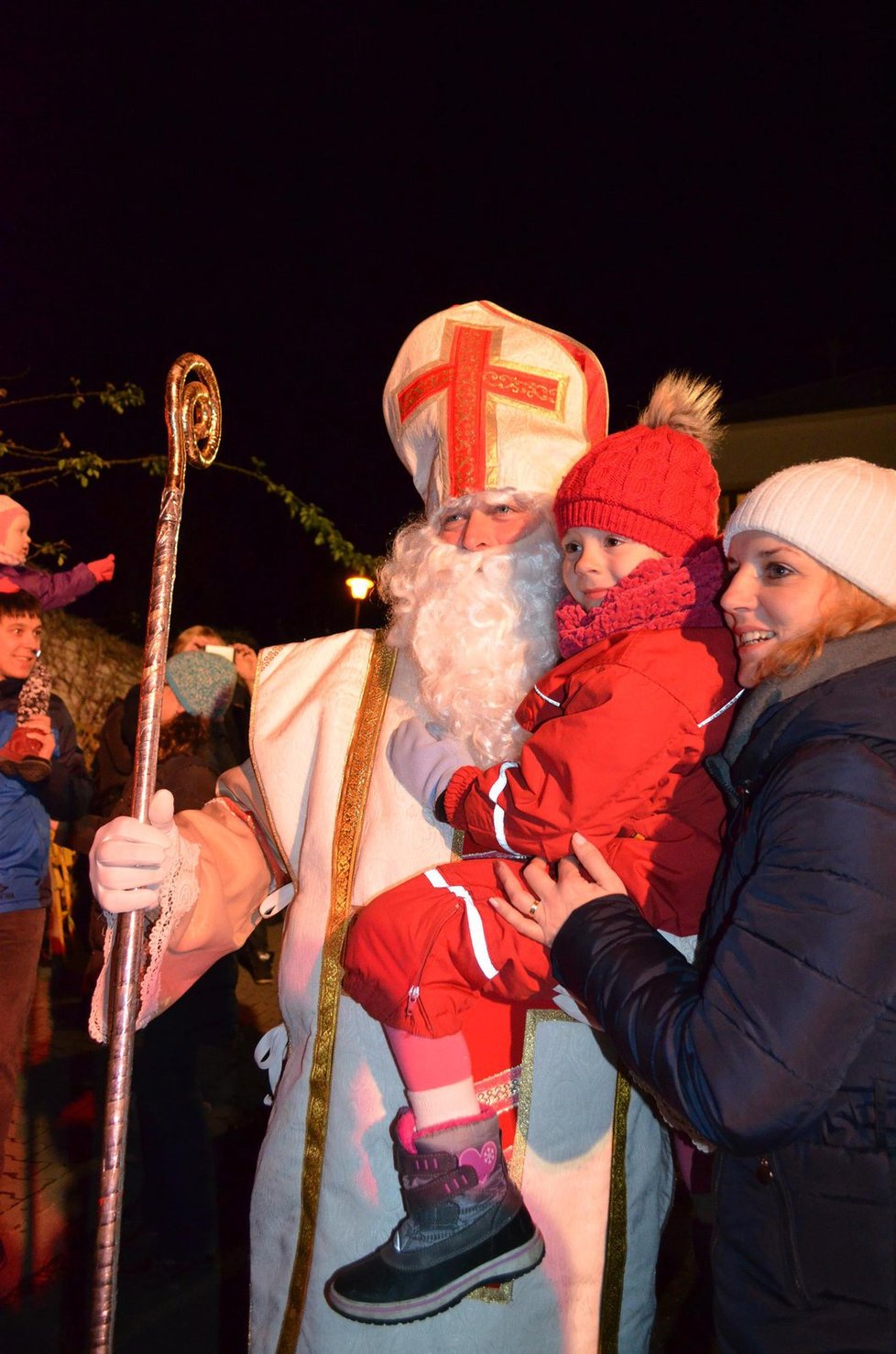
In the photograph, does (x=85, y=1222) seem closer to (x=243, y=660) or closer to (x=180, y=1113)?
(x=180, y=1113)

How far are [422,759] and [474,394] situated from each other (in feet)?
3.00

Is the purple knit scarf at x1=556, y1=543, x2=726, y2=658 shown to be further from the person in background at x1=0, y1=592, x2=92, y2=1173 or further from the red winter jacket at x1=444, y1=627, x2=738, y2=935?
the person in background at x1=0, y1=592, x2=92, y2=1173

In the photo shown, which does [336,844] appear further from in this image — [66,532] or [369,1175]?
[66,532]

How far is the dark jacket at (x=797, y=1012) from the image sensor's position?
4.16 ft

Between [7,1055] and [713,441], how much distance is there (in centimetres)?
328

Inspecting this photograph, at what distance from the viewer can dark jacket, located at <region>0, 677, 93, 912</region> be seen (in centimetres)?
413

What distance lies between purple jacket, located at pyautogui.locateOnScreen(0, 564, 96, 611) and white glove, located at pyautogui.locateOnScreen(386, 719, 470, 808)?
9.96 feet

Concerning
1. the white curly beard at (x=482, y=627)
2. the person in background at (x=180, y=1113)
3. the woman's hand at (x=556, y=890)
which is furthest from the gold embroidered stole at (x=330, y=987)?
the person in background at (x=180, y=1113)

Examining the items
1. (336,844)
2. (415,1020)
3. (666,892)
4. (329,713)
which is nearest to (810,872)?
(666,892)

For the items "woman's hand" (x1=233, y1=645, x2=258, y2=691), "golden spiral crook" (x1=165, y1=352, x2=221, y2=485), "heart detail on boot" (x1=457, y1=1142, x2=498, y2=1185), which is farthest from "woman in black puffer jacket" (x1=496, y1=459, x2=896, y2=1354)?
"woman's hand" (x1=233, y1=645, x2=258, y2=691)

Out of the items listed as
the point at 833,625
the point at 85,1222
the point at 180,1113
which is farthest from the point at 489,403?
the point at 85,1222

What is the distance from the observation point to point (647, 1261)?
84.7 inches

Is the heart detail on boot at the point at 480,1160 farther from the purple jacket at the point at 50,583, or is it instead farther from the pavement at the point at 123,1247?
the purple jacket at the point at 50,583

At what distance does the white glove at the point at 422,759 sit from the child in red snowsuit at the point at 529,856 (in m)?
0.10
